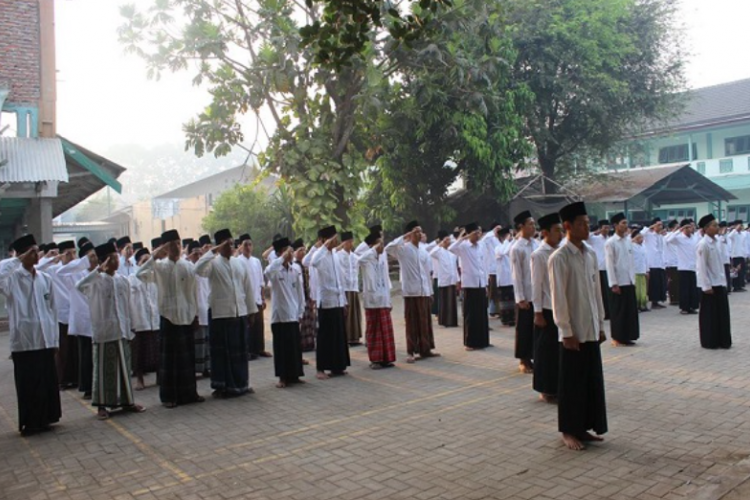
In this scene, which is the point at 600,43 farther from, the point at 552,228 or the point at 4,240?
the point at 4,240

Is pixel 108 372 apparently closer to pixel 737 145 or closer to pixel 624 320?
pixel 624 320

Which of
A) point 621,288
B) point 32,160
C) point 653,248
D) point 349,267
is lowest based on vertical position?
point 621,288

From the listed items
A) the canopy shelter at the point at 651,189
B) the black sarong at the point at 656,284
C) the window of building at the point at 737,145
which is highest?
the window of building at the point at 737,145

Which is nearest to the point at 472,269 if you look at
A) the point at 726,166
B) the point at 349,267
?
the point at 349,267

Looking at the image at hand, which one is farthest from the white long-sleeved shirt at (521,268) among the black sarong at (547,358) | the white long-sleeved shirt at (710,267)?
the white long-sleeved shirt at (710,267)

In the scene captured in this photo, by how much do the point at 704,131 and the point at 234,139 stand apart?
69.2ft

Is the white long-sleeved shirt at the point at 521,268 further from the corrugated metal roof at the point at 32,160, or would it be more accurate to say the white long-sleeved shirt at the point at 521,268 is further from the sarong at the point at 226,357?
the corrugated metal roof at the point at 32,160

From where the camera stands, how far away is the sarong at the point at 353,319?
1121 centimetres

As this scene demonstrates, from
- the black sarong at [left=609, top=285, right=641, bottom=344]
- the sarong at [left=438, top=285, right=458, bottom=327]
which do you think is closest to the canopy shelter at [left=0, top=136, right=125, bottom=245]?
the sarong at [left=438, top=285, right=458, bottom=327]

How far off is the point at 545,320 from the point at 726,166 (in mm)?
24021

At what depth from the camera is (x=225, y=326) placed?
7551mm

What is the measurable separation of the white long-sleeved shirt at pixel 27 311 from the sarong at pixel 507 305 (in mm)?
8222

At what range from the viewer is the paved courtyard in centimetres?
450

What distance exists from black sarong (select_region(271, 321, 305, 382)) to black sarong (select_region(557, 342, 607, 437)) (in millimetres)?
3801
